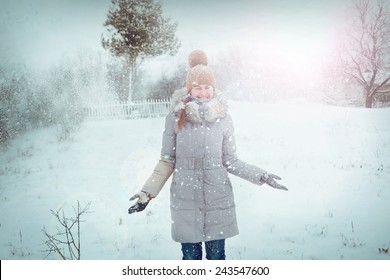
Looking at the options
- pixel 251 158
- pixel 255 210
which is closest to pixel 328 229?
pixel 255 210

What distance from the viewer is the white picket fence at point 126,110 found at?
15.1ft

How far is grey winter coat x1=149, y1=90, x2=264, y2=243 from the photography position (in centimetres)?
248

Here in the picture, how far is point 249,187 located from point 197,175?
2.11 meters

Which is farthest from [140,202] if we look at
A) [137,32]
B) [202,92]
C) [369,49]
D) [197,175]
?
[369,49]

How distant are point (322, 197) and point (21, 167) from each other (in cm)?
386

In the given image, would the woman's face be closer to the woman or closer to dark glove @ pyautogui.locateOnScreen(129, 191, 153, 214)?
the woman

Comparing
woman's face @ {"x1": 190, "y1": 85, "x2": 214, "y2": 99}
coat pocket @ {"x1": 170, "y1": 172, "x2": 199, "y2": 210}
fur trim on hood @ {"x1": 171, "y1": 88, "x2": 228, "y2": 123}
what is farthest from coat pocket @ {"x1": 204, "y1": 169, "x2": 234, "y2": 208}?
woman's face @ {"x1": 190, "y1": 85, "x2": 214, "y2": 99}

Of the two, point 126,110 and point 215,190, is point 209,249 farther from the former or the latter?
point 126,110

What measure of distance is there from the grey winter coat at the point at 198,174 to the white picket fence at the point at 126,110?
199cm

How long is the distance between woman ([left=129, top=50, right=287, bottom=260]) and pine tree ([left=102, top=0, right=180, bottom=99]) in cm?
201

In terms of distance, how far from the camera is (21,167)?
4320mm

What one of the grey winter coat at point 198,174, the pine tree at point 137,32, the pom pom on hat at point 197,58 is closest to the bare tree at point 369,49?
the pom pom on hat at point 197,58

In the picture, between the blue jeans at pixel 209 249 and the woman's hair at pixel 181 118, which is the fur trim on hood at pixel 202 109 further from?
the blue jeans at pixel 209 249
